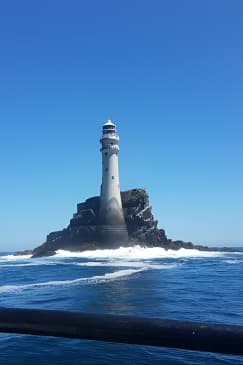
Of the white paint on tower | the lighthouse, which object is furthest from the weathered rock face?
the white paint on tower

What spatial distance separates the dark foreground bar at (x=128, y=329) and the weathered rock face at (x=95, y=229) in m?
81.0

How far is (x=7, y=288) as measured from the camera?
29047 millimetres

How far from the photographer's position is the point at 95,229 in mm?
84562

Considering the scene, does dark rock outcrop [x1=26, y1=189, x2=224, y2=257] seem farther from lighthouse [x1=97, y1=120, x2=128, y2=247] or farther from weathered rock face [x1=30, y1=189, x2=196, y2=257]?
lighthouse [x1=97, y1=120, x2=128, y2=247]

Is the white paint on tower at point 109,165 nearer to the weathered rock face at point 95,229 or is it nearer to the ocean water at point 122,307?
the weathered rock face at point 95,229

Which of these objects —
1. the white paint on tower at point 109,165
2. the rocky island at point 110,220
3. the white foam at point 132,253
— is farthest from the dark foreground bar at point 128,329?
the white paint on tower at point 109,165

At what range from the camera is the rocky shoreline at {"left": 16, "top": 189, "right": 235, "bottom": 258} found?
85.3 meters

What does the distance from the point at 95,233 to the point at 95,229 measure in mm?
765

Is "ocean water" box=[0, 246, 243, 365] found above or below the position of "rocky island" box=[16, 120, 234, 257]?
below

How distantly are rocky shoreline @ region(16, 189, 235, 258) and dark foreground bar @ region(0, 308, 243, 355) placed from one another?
80.9 meters

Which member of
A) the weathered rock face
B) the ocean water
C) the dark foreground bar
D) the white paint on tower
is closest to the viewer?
the dark foreground bar

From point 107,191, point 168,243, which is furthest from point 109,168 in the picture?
point 168,243

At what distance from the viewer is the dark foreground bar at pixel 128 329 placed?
1980mm

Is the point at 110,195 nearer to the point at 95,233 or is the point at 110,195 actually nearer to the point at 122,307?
the point at 95,233
